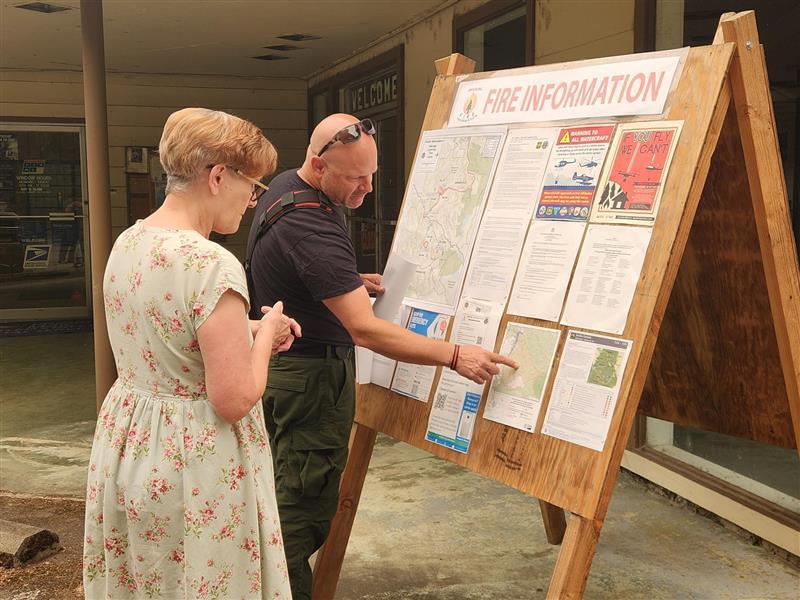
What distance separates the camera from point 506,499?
4148 mm

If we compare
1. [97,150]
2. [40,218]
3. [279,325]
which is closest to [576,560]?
[279,325]

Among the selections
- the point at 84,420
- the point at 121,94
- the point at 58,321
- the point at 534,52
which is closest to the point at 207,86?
the point at 121,94

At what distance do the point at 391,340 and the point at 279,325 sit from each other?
0.45 metres

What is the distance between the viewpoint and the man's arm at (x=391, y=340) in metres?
2.27

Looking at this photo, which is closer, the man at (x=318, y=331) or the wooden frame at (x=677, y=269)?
the wooden frame at (x=677, y=269)

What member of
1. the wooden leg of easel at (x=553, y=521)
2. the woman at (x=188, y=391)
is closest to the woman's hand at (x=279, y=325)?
the woman at (x=188, y=391)

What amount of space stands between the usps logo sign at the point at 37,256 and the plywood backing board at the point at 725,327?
8581 mm

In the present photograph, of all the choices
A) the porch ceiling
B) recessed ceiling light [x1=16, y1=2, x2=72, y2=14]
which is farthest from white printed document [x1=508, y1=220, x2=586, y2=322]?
recessed ceiling light [x1=16, y1=2, x2=72, y2=14]

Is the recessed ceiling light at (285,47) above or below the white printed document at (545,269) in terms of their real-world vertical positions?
above

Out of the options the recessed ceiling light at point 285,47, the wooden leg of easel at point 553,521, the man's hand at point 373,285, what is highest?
the recessed ceiling light at point 285,47

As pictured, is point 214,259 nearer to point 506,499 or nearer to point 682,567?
point 682,567

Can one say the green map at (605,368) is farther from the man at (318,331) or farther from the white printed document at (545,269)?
the man at (318,331)

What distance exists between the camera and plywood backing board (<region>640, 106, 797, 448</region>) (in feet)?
7.88

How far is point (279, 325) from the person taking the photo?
6.28 feet
